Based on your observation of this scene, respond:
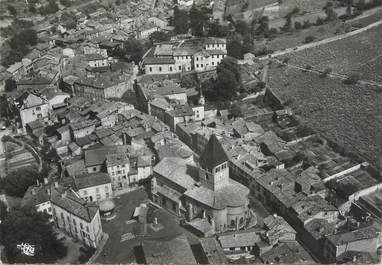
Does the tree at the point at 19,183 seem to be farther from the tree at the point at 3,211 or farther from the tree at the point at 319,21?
the tree at the point at 319,21

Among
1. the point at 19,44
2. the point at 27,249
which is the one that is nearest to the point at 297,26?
the point at 19,44

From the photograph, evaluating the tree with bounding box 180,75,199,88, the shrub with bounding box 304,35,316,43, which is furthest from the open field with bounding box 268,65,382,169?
the tree with bounding box 180,75,199,88

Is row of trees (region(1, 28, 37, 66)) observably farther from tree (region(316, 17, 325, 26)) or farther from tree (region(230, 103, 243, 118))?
tree (region(316, 17, 325, 26))

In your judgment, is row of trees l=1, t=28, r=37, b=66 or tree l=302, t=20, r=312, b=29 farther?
tree l=302, t=20, r=312, b=29

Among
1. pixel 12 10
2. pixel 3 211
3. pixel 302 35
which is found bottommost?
pixel 3 211

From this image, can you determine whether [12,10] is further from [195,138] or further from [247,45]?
Result: [195,138]

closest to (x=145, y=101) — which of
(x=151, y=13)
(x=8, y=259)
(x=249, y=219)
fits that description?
(x=249, y=219)
